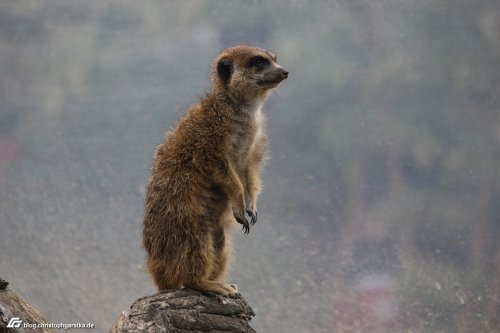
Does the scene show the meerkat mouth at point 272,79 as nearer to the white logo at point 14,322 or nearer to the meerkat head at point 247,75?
the meerkat head at point 247,75

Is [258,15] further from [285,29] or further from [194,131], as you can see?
[194,131]

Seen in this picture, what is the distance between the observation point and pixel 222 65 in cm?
399

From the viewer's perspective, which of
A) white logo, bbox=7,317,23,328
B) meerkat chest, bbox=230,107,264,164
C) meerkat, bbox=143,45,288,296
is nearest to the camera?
white logo, bbox=7,317,23,328

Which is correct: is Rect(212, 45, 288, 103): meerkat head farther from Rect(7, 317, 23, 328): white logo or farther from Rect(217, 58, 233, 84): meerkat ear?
Rect(7, 317, 23, 328): white logo

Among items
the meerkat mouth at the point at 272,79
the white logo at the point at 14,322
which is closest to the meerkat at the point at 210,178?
the meerkat mouth at the point at 272,79

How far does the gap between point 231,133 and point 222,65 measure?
0.41 m

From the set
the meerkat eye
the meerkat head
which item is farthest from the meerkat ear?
the meerkat eye

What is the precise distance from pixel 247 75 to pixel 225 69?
0.44 ft

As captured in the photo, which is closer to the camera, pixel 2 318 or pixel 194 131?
pixel 2 318

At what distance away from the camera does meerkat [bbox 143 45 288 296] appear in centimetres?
370

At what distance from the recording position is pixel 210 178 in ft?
12.3

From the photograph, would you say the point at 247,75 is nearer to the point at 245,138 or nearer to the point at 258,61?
the point at 258,61

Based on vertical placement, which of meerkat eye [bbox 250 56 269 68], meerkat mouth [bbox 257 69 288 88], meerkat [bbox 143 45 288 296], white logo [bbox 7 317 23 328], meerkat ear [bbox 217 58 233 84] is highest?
meerkat eye [bbox 250 56 269 68]

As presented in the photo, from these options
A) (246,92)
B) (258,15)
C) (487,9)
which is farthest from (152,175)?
(487,9)
